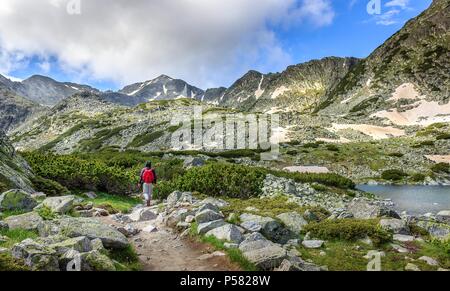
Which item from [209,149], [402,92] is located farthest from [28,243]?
[402,92]

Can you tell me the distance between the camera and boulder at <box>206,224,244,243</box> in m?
13.5

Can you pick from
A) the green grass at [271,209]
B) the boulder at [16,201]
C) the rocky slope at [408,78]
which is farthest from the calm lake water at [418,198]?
the rocky slope at [408,78]

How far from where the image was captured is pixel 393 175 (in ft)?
194

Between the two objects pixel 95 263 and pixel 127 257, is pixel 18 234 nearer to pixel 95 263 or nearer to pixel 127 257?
pixel 127 257

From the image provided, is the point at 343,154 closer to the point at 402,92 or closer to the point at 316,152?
the point at 316,152

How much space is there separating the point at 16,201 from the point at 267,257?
10.9 meters

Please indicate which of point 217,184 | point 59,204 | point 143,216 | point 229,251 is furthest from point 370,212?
point 59,204

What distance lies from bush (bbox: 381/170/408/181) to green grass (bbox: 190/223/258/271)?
5041 centimetres

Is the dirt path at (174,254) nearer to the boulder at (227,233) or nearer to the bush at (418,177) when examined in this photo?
the boulder at (227,233)

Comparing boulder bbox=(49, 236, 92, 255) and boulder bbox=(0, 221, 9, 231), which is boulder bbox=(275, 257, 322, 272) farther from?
boulder bbox=(0, 221, 9, 231)

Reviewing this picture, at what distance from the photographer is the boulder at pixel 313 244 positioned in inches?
555

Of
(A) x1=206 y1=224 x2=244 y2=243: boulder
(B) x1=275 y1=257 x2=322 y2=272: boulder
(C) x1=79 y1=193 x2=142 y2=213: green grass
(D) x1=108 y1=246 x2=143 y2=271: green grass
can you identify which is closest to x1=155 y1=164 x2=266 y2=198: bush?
(C) x1=79 y1=193 x2=142 y2=213: green grass

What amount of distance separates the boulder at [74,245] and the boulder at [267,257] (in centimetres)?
441
